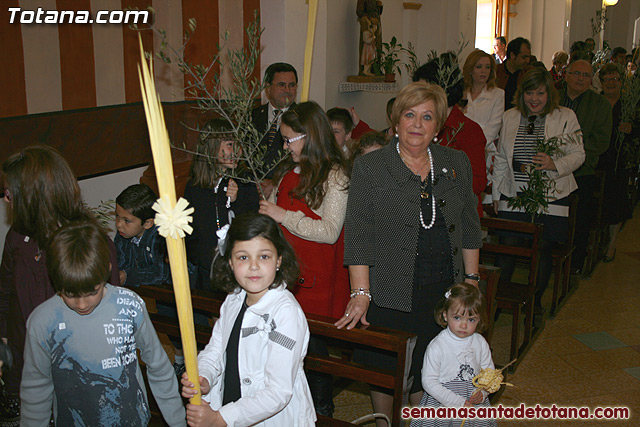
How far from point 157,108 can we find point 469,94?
4.76m

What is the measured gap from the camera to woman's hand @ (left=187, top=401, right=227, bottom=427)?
4.94 ft

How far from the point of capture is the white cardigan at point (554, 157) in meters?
4.38

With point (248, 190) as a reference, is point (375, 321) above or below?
below

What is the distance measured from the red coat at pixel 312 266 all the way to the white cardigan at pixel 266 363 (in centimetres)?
86

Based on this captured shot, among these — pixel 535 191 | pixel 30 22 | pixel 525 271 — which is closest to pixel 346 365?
pixel 535 191

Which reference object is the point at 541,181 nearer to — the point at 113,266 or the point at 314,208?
the point at 314,208

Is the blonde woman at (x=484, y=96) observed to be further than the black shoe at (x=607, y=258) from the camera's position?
No

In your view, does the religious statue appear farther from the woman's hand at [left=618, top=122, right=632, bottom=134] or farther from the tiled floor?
the tiled floor

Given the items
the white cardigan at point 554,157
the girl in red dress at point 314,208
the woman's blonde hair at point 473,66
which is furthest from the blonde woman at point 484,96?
the girl in red dress at point 314,208

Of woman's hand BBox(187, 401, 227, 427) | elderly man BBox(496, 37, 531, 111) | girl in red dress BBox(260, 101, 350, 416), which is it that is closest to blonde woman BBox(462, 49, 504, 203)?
elderly man BBox(496, 37, 531, 111)

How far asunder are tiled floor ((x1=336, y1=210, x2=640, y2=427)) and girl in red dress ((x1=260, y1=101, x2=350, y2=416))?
34.5 inches

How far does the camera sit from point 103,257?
6.81 feet

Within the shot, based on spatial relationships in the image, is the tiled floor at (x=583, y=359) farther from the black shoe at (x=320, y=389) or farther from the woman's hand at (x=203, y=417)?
the woman's hand at (x=203, y=417)

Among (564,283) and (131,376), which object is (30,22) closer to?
(131,376)
